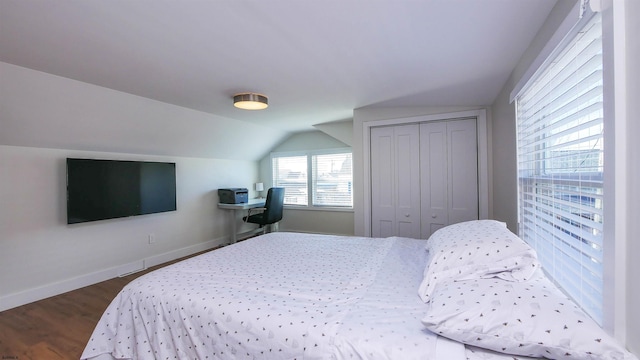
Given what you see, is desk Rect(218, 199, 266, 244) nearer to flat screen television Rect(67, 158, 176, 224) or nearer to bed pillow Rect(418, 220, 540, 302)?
flat screen television Rect(67, 158, 176, 224)

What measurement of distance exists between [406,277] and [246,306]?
0.90 meters

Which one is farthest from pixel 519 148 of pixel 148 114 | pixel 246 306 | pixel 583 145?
pixel 148 114

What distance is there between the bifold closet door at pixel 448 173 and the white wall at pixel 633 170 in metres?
2.43

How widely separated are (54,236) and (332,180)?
12.9 ft

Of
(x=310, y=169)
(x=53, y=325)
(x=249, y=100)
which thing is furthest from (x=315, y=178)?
(x=53, y=325)

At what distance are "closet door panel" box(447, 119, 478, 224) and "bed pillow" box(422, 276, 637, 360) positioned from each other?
220 centimetres

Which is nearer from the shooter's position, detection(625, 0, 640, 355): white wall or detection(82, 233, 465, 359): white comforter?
detection(625, 0, 640, 355): white wall

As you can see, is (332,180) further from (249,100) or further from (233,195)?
(249,100)

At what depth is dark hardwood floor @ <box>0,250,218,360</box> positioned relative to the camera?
6.35 feet

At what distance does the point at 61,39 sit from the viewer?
1.69m

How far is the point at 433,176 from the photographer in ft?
10.6

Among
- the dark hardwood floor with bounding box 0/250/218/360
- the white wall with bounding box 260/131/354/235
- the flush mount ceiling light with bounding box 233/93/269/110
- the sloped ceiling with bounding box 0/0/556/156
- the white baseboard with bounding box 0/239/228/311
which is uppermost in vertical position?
the sloped ceiling with bounding box 0/0/556/156

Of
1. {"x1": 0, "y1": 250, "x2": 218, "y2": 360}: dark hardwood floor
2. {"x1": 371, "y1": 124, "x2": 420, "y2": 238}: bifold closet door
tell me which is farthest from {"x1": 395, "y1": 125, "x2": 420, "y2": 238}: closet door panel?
{"x1": 0, "y1": 250, "x2": 218, "y2": 360}: dark hardwood floor

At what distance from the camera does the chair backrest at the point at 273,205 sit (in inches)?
184
